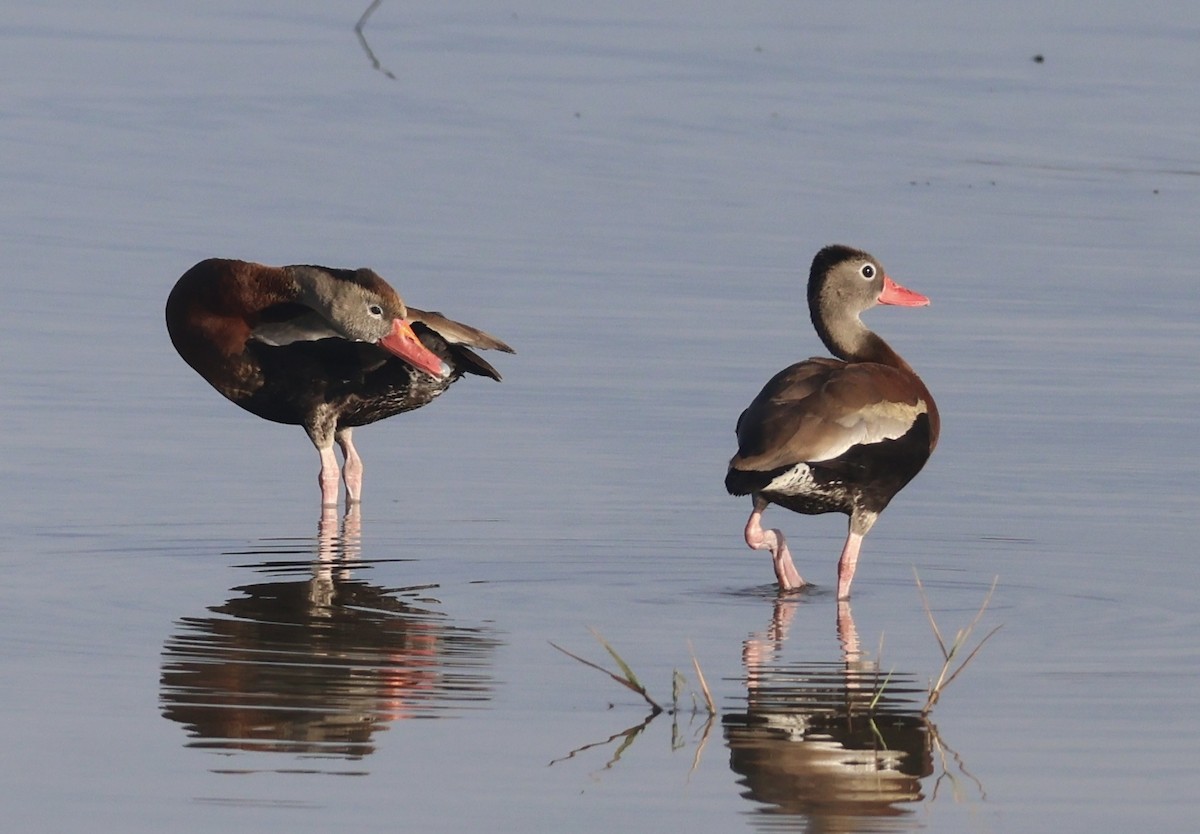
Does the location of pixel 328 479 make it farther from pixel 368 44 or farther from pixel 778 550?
pixel 368 44

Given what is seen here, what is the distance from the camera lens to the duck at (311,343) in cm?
1274

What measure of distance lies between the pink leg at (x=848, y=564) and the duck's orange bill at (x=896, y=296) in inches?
71.8

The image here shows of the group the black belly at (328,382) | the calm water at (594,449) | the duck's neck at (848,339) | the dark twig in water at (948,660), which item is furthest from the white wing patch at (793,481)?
the black belly at (328,382)

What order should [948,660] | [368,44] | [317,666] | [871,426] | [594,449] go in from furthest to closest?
[368,44] < [594,449] < [871,426] < [317,666] < [948,660]

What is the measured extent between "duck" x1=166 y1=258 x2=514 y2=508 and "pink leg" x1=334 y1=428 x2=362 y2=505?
0.15 ft

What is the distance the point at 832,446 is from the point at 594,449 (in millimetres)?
2460

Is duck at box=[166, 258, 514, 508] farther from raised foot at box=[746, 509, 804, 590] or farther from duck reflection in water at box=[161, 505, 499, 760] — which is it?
raised foot at box=[746, 509, 804, 590]

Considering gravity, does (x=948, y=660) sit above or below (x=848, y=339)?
below

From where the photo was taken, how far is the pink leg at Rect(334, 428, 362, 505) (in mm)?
12133

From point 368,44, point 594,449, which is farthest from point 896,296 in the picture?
point 368,44

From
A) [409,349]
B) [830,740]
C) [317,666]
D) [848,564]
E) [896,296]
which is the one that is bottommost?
[830,740]

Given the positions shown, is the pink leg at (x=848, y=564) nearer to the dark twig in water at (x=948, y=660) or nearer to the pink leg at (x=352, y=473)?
the dark twig in water at (x=948, y=660)

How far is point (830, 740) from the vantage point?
7723 millimetres

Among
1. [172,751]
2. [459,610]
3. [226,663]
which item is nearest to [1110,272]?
[459,610]
